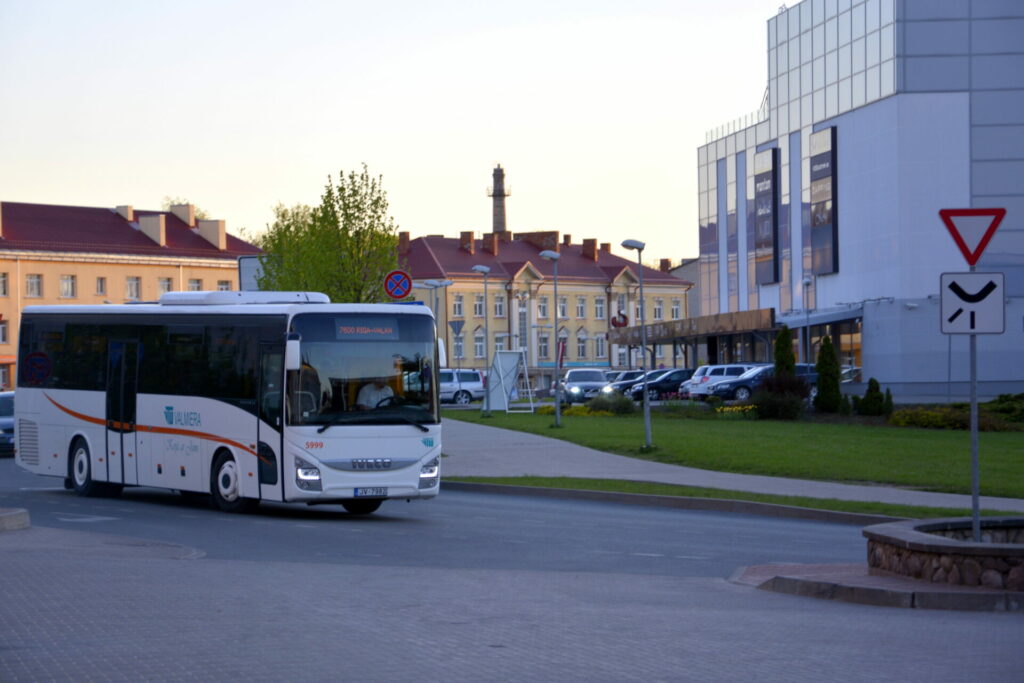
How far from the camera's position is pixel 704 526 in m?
19.1

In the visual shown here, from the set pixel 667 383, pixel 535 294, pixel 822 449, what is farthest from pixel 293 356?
pixel 535 294

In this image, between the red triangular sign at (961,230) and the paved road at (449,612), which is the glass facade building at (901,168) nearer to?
the paved road at (449,612)

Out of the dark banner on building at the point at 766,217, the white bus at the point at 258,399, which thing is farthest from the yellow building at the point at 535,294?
the white bus at the point at 258,399

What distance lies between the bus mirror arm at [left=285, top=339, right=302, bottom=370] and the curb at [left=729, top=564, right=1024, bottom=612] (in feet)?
25.6

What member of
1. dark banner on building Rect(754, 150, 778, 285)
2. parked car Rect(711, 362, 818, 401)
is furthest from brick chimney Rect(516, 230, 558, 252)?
parked car Rect(711, 362, 818, 401)

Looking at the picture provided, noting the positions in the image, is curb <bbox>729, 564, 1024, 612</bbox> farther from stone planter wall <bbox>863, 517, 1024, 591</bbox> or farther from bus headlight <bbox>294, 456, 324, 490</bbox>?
bus headlight <bbox>294, 456, 324, 490</bbox>

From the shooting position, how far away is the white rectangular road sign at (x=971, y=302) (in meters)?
12.5

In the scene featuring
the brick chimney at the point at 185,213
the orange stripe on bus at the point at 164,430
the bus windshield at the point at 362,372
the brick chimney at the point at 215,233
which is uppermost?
the brick chimney at the point at 185,213

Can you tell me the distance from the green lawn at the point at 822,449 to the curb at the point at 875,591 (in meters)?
10.0

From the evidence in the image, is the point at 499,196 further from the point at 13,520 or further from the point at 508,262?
the point at 13,520

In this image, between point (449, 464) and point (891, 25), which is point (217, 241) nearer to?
point (891, 25)

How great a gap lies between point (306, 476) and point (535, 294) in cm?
9747

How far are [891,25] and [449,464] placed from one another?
46168mm

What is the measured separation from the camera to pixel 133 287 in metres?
96.8
